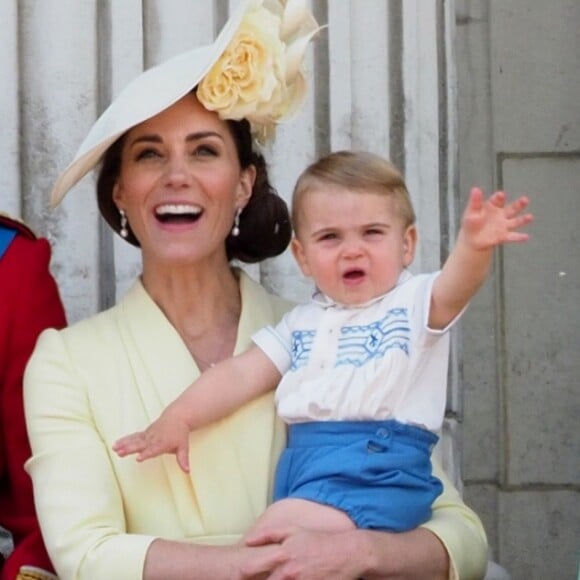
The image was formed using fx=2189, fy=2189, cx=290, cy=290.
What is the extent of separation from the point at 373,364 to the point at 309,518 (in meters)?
0.26

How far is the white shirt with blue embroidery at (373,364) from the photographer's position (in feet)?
11.1

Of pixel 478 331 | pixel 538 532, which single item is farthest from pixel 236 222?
pixel 538 532

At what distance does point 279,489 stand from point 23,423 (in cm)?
49

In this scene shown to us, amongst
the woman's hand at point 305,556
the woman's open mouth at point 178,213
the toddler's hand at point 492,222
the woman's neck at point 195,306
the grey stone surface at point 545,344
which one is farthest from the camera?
the grey stone surface at point 545,344

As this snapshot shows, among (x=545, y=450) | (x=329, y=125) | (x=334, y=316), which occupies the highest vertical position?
(x=329, y=125)

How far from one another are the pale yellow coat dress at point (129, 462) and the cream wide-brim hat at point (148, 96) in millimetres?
285

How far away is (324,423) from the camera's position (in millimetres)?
3432

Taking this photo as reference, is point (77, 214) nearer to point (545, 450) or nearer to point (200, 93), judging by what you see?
point (200, 93)

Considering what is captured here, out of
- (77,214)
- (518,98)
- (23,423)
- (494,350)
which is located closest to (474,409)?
(494,350)

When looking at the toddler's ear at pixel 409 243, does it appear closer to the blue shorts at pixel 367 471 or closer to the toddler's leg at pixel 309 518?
the blue shorts at pixel 367 471

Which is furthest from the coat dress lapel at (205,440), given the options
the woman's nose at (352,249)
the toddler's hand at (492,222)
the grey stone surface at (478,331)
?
the grey stone surface at (478,331)

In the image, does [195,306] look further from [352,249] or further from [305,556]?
[305,556]

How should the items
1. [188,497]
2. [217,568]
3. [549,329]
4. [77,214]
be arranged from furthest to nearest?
[549,329]
[77,214]
[188,497]
[217,568]

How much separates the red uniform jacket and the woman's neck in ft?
0.64
